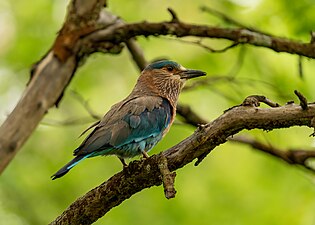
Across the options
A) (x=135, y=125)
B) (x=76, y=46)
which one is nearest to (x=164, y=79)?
(x=76, y=46)

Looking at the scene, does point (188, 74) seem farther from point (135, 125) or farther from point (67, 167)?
point (67, 167)

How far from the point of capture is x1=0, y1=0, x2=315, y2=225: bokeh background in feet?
27.8

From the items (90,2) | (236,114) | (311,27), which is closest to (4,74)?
(90,2)

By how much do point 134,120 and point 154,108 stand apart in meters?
0.30

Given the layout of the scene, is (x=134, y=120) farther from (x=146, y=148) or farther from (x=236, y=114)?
(x=236, y=114)

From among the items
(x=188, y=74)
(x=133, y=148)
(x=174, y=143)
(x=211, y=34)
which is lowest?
(x=174, y=143)

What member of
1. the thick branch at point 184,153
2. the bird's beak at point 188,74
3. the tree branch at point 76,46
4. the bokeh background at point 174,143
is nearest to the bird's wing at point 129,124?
the thick branch at point 184,153

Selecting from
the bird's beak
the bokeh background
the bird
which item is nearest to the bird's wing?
the bird

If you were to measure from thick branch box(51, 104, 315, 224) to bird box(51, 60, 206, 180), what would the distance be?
29 centimetres

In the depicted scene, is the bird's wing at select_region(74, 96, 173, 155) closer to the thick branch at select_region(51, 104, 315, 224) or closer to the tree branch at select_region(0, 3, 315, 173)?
the thick branch at select_region(51, 104, 315, 224)

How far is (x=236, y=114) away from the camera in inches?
172

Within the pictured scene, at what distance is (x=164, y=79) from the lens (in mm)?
6730

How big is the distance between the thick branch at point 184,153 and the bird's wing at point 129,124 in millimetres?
462

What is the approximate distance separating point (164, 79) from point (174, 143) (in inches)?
93.2
